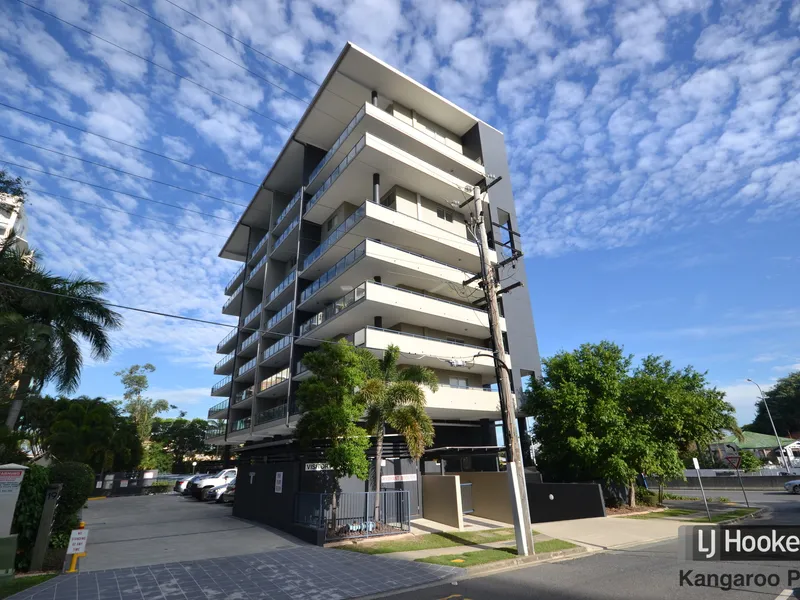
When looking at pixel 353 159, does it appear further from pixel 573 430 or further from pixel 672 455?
pixel 672 455

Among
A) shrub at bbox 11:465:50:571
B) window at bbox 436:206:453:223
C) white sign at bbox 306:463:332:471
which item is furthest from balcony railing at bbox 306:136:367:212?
shrub at bbox 11:465:50:571

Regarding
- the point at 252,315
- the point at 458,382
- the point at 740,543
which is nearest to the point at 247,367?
the point at 252,315

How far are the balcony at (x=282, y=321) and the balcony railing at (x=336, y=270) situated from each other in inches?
69.3

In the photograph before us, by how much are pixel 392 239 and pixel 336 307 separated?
18.8 feet

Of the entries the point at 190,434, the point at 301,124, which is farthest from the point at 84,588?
the point at 190,434

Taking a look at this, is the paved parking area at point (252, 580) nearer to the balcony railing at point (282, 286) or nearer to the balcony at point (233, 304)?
the balcony railing at point (282, 286)

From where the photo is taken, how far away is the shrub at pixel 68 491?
39.3 feet

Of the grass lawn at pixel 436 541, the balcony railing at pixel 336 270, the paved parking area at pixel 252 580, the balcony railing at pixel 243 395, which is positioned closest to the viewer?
the paved parking area at pixel 252 580

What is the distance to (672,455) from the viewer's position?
70.6 feet

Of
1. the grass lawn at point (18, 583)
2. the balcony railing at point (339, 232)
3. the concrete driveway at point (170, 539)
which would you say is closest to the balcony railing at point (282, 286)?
the balcony railing at point (339, 232)

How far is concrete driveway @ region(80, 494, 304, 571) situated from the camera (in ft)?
39.0

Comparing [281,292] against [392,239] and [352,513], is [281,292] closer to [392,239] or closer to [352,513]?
[392,239]

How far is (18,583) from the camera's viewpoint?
8.88 metres

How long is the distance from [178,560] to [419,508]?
941cm
